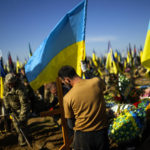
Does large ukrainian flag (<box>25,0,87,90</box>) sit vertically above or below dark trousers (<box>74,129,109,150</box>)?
above

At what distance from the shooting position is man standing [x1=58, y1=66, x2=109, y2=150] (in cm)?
187

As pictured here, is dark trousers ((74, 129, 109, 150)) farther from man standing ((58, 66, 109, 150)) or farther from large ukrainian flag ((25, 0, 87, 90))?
large ukrainian flag ((25, 0, 87, 90))

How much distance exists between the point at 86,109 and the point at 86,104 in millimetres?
79

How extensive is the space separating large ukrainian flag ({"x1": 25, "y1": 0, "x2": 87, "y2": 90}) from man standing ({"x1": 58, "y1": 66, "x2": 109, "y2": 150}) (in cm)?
92

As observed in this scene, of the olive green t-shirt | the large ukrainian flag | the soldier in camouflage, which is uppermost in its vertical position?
the large ukrainian flag

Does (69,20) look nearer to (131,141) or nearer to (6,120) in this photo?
(131,141)

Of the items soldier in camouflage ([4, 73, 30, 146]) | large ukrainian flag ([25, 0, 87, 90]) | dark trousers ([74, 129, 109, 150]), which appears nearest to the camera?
dark trousers ([74, 129, 109, 150])

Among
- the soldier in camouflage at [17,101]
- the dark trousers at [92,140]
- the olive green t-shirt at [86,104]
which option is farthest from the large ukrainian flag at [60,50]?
the soldier in camouflage at [17,101]

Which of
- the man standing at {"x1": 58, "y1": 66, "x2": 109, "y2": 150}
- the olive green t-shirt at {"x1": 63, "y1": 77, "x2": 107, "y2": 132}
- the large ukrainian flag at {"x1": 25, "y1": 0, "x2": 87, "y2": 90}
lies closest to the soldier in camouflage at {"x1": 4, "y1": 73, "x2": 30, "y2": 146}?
the large ukrainian flag at {"x1": 25, "y1": 0, "x2": 87, "y2": 90}

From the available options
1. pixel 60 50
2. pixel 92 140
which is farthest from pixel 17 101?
pixel 92 140

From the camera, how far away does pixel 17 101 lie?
4594mm

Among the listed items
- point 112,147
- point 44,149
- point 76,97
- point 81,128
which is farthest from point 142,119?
point 44,149

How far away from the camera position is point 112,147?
147 inches

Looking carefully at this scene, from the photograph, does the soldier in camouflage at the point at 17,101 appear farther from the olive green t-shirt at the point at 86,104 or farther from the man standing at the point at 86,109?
the olive green t-shirt at the point at 86,104
